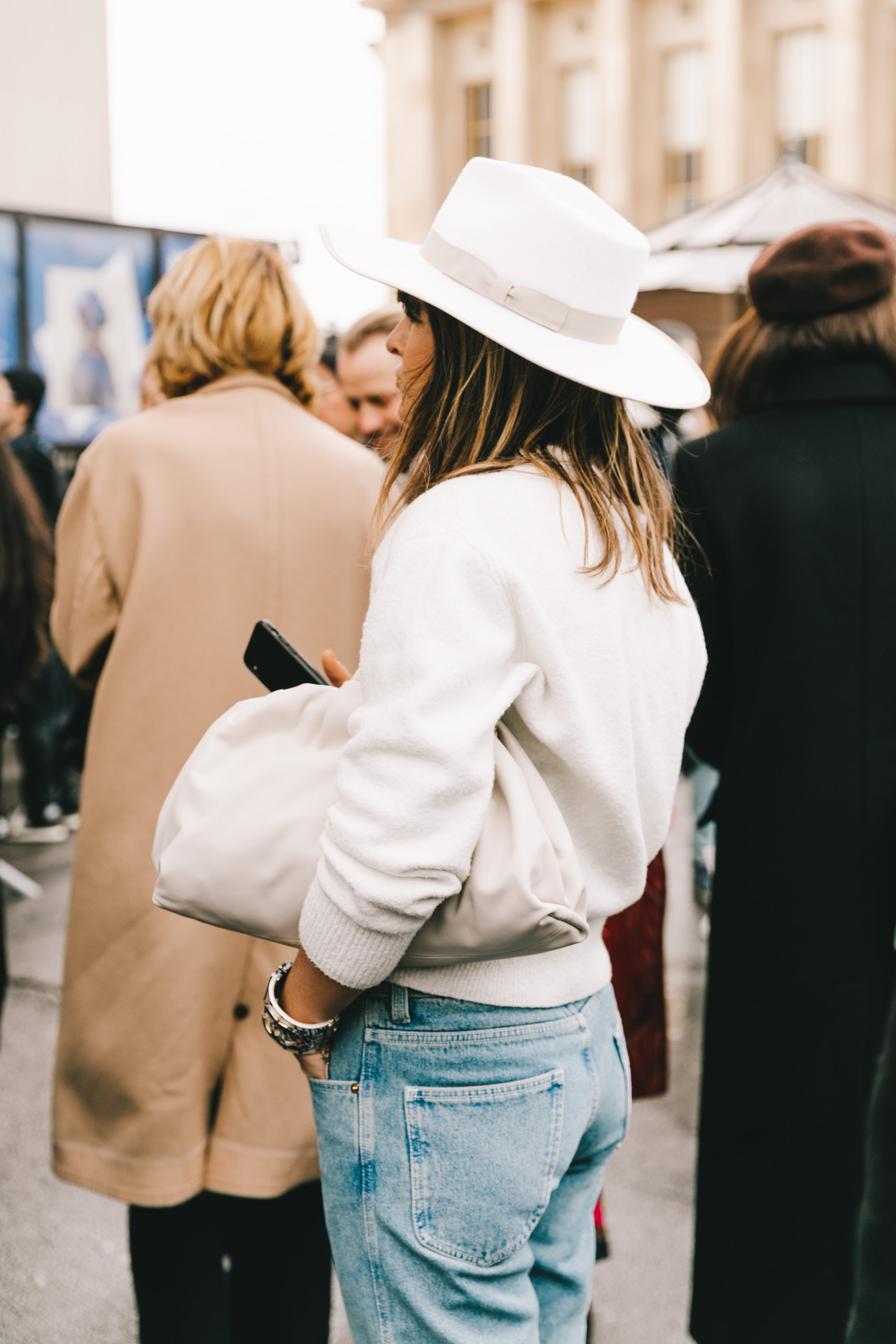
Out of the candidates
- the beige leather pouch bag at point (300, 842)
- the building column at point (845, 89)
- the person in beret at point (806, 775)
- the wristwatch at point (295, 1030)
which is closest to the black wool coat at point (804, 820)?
the person in beret at point (806, 775)

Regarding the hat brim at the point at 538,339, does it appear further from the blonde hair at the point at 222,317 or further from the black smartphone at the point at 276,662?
the blonde hair at the point at 222,317

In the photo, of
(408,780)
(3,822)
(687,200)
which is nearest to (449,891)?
(408,780)

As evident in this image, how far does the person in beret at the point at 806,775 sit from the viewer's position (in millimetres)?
2191

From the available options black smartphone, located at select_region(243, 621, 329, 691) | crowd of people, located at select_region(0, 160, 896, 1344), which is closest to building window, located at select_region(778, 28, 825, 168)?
crowd of people, located at select_region(0, 160, 896, 1344)

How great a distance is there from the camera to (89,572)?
2.13 meters

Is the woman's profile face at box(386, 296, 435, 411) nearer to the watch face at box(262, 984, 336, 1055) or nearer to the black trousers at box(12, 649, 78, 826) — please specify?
the watch face at box(262, 984, 336, 1055)

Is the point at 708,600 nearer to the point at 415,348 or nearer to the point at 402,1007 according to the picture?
the point at 415,348

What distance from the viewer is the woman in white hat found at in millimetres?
1197

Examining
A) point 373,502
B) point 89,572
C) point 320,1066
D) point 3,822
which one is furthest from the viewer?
point 3,822

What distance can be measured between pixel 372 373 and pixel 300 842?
235cm

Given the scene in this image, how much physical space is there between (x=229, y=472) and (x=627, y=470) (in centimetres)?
93

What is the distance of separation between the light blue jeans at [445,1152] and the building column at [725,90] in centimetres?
3151

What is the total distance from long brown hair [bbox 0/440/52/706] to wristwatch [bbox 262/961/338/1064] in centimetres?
Result: 132

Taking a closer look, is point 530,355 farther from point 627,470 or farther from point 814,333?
point 814,333
